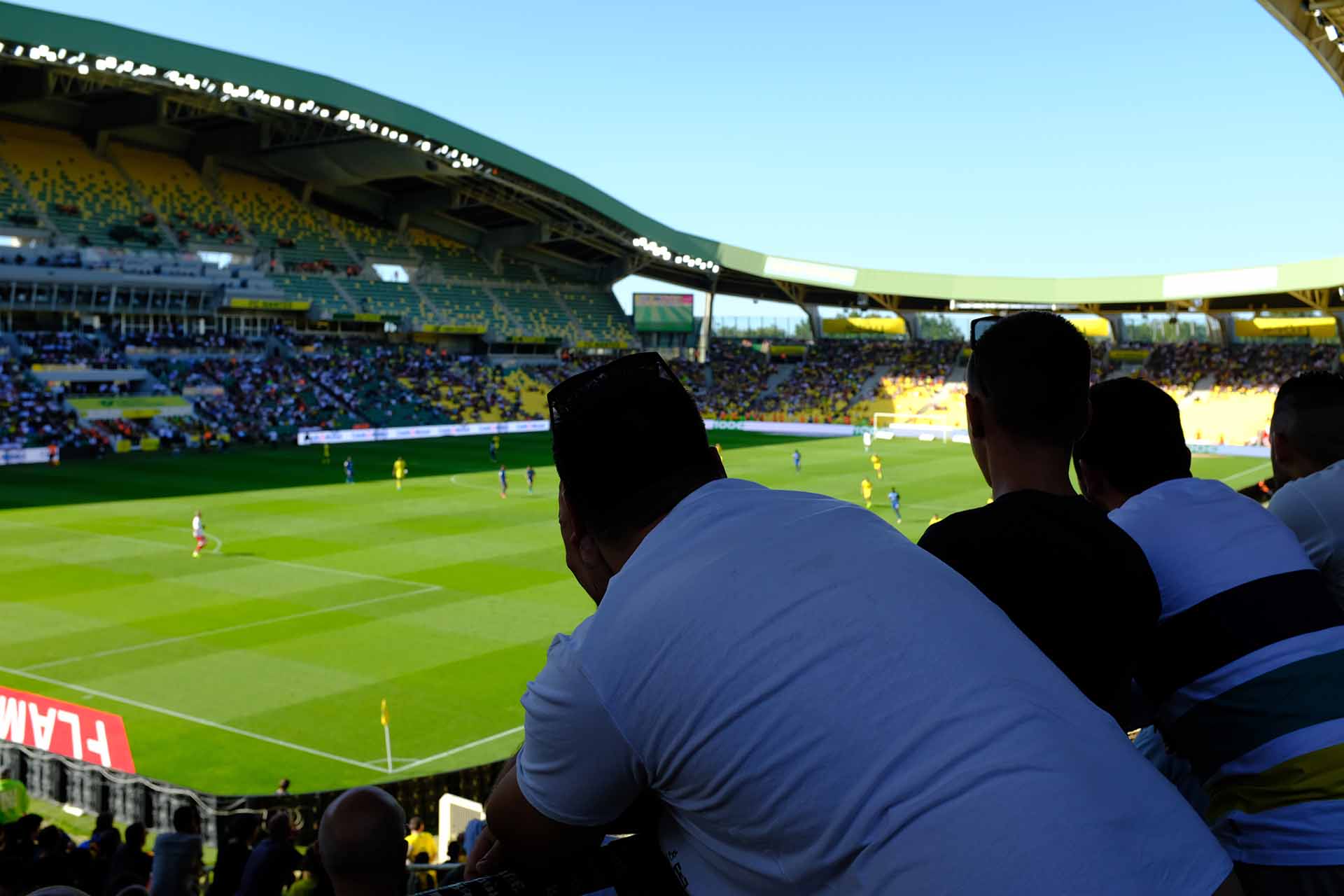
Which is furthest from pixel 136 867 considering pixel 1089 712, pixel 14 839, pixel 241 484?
pixel 241 484

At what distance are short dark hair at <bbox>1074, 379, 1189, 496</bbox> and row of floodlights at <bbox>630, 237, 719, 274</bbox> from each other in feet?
248

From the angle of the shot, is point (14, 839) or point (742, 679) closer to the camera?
point (742, 679)

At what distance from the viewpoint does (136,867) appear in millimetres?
9016

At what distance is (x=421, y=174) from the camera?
68250 mm

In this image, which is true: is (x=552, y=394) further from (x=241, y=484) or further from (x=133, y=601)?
(x=241, y=484)

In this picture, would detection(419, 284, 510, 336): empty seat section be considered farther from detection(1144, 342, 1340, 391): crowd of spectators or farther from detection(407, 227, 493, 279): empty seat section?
detection(1144, 342, 1340, 391): crowd of spectators

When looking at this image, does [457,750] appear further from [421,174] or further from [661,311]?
[661,311]

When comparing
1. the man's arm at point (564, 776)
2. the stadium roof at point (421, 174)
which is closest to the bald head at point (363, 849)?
the man's arm at point (564, 776)

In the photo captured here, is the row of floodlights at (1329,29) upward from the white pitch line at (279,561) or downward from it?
upward

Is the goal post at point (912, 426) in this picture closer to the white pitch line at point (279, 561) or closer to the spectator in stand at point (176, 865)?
the white pitch line at point (279, 561)

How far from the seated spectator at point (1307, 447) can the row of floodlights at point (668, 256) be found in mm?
74659

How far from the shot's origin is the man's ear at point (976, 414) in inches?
113

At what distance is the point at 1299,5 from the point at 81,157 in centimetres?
7002

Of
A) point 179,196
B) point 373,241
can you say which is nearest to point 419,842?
point 179,196
